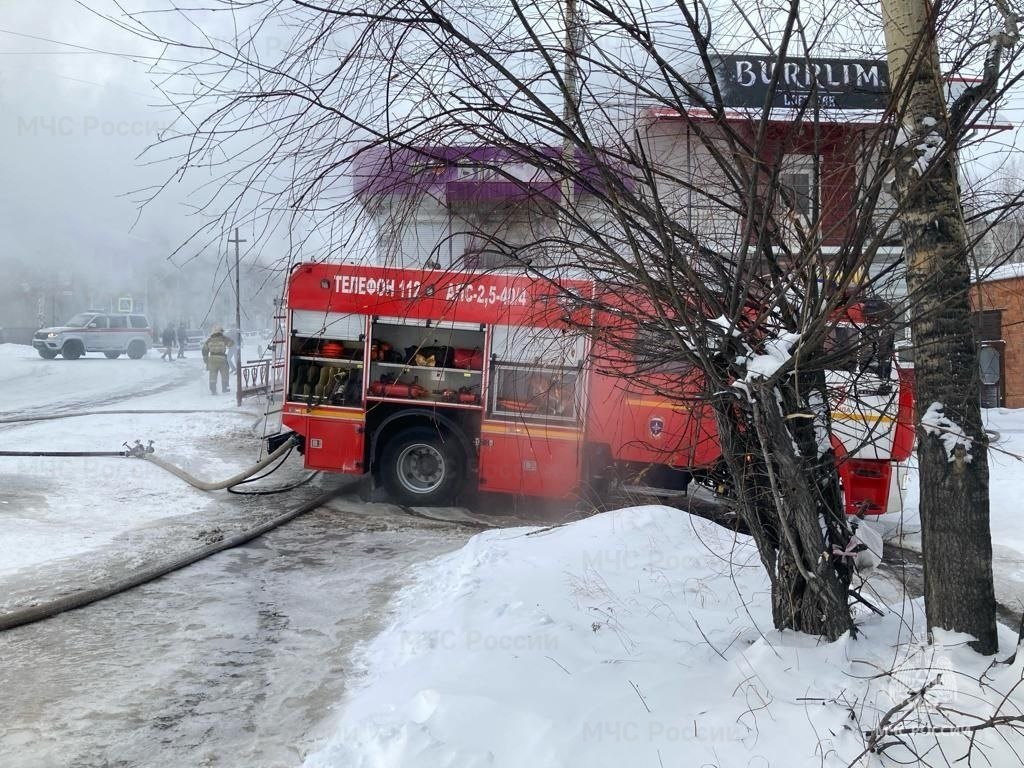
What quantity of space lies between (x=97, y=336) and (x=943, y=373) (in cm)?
3324

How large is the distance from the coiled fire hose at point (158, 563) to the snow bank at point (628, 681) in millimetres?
2081

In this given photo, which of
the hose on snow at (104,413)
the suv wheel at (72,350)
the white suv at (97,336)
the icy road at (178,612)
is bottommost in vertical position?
the icy road at (178,612)

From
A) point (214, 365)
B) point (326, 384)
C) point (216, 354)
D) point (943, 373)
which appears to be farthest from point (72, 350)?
point (943, 373)

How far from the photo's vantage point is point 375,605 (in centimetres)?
558

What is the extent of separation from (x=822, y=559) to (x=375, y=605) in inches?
130

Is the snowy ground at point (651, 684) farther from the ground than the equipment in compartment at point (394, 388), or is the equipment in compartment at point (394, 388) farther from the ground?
the equipment in compartment at point (394, 388)

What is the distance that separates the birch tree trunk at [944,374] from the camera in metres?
3.12

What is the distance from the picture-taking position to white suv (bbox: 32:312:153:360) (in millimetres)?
28688

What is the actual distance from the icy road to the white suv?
2004 centimetres

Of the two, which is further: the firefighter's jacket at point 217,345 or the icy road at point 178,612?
the firefighter's jacket at point 217,345

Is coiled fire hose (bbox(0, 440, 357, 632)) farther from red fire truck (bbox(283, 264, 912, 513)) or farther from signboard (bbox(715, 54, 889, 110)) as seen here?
signboard (bbox(715, 54, 889, 110))

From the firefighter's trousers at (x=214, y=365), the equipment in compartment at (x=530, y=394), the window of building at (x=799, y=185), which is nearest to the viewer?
the window of building at (x=799, y=185)

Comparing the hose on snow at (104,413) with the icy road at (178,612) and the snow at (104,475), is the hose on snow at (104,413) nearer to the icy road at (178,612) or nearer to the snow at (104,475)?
the snow at (104,475)

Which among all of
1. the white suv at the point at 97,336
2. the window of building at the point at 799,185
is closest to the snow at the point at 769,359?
the window of building at the point at 799,185
